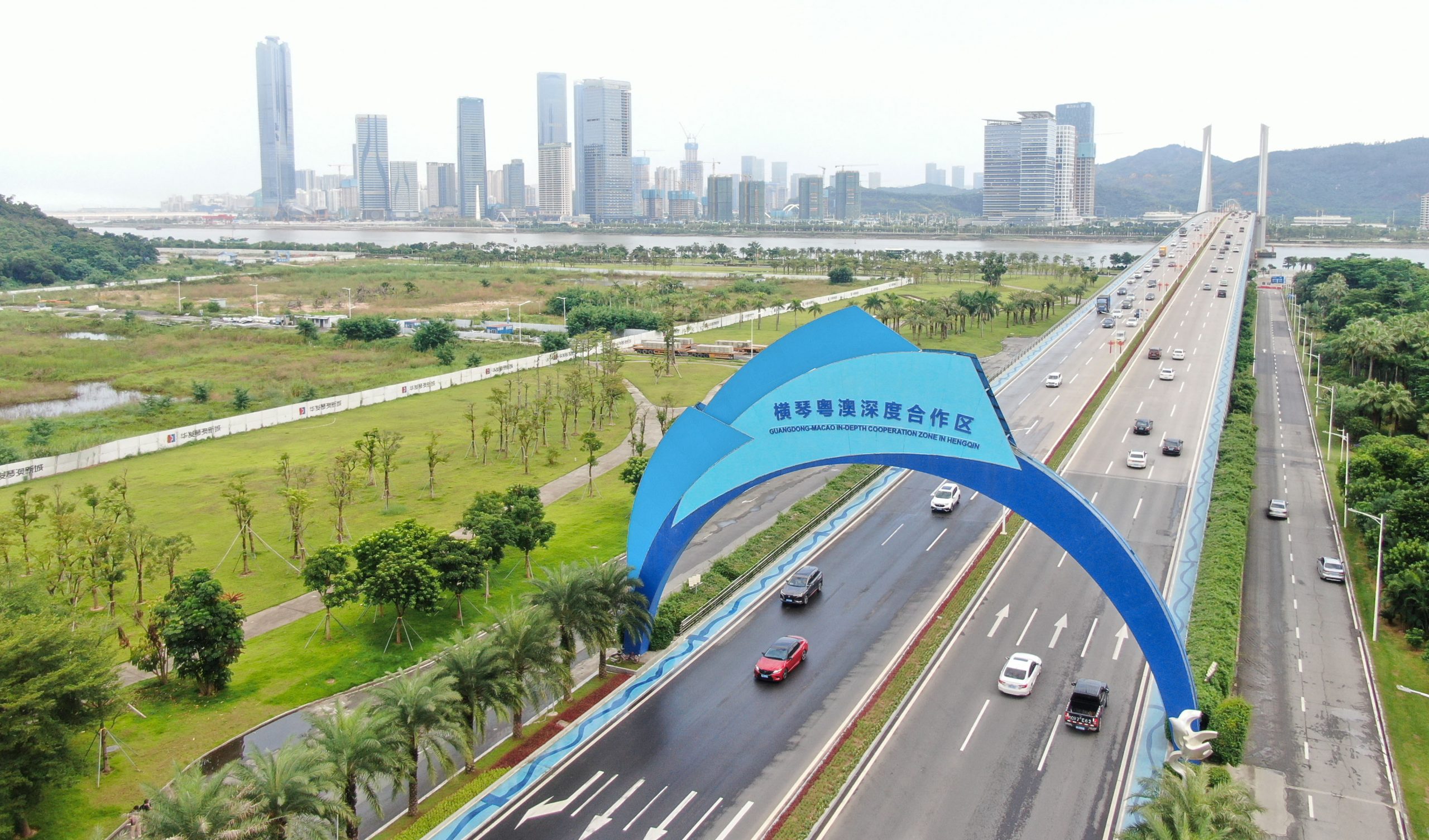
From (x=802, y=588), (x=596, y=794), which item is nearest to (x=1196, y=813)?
(x=596, y=794)

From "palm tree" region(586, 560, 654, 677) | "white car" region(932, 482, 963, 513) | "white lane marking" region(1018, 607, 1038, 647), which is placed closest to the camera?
"palm tree" region(586, 560, 654, 677)

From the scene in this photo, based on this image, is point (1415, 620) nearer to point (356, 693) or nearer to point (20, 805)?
point (356, 693)

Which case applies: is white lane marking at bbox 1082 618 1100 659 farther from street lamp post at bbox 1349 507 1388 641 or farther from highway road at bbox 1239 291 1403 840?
street lamp post at bbox 1349 507 1388 641

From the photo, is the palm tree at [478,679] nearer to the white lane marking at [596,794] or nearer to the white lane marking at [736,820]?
the white lane marking at [596,794]

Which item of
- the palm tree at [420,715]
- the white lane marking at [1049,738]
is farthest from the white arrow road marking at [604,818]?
the white lane marking at [1049,738]

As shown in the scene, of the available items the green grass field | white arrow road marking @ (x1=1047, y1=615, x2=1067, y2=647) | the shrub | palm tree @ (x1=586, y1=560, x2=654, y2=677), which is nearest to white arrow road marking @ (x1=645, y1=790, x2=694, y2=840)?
palm tree @ (x1=586, y1=560, x2=654, y2=677)

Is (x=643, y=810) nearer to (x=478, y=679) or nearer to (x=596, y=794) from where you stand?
(x=596, y=794)
